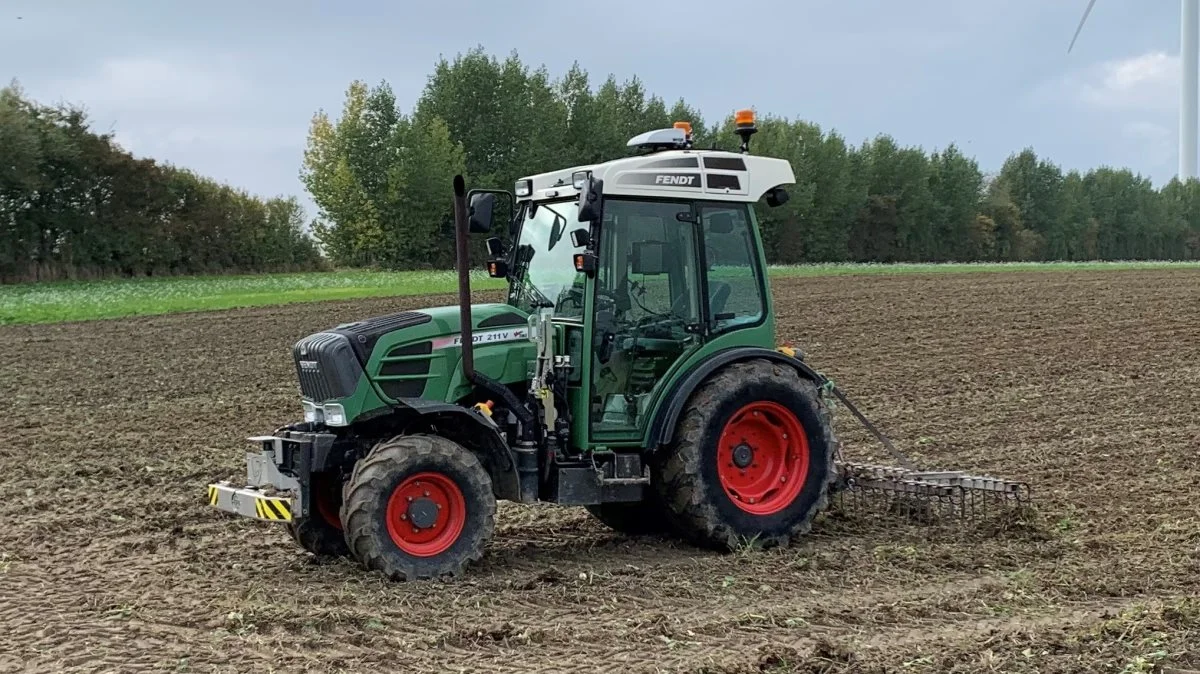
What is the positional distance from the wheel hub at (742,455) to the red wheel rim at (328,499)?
244 centimetres

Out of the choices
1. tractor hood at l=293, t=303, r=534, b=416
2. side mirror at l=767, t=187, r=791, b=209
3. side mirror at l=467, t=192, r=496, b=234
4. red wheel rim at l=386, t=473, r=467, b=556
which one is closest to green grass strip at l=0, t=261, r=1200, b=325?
side mirror at l=767, t=187, r=791, b=209

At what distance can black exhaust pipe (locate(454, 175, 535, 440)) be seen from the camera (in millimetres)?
6406

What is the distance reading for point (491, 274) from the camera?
25.0 ft

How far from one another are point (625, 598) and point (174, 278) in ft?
122

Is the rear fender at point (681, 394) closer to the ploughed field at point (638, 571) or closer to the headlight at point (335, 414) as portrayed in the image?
the ploughed field at point (638, 571)

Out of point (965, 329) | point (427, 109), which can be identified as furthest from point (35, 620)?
point (427, 109)

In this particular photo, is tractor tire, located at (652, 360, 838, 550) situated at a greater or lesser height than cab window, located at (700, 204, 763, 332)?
lesser

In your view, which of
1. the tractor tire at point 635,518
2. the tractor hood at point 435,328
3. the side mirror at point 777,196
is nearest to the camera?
the tractor hood at point 435,328

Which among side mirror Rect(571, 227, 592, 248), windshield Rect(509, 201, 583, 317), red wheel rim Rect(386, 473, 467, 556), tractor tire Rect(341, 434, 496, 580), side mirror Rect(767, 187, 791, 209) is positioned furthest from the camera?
side mirror Rect(767, 187, 791, 209)

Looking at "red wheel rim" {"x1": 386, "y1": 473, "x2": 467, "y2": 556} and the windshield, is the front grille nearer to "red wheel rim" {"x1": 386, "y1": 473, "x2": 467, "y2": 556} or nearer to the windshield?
"red wheel rim" {"x1": 386, "y1": 473, "x2": 467, "y2": 556}

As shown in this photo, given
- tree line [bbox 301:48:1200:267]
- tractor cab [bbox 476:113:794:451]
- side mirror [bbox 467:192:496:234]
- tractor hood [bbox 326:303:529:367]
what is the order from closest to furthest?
side mirror [bbox 467:192:496:234]
tractor hood [bbox 326:303:529:367]
tractor cab [bbox 476:113:794:451]
tree line [bbox 301:48:1200:267]

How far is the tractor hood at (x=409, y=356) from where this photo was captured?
21.7 feet

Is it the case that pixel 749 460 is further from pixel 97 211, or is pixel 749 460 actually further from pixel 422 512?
pixel 97 211

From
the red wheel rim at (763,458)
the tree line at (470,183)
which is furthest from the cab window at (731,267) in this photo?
the tree line at (470,183)
